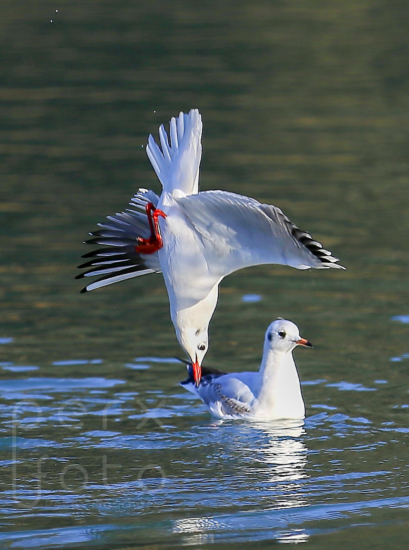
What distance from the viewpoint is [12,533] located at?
6.61 metres

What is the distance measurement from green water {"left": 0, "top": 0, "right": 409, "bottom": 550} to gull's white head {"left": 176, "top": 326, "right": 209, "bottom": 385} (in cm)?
62

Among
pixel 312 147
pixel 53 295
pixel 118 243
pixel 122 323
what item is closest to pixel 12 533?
pixel 118 243

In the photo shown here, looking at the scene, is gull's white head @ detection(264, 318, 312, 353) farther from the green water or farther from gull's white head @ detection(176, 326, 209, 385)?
gull's white head @ detection(176, 326, 209, 385)

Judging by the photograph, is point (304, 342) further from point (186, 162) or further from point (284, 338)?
point (186, 162)

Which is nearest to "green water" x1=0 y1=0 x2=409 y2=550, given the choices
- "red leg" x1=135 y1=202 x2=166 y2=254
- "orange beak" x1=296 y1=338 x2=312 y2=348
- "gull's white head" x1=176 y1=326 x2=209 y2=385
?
"orange beak" x1=296 y1=338 x2=312 y2=348

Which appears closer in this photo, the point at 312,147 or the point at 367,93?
the point at 312,147

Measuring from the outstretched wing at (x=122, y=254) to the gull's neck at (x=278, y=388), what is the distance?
1.19 m

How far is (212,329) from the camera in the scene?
11109 mm

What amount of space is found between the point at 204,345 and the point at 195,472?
3.14ft

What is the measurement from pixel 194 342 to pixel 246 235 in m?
0.96

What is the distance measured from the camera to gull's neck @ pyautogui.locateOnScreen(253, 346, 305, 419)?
9180mm

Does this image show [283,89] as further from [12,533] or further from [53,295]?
[12,533]

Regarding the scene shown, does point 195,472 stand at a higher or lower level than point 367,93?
lower

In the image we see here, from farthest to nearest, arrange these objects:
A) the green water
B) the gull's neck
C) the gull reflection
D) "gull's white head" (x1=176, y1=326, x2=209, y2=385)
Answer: the gull's neck < "gull's white head" (x1=176, y1=326, x2=209, y2=385) < the green water < the gull reflection
